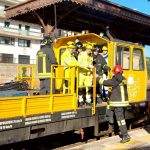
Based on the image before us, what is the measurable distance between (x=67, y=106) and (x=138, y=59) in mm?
3589

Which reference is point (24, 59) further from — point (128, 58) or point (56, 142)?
point (56, 142)

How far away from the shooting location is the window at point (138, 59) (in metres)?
10.2

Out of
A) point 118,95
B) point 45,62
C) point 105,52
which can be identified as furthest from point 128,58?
point 45,62

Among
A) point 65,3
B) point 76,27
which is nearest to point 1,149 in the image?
point 65,3

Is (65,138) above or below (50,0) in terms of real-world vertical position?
below

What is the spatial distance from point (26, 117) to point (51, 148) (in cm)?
198

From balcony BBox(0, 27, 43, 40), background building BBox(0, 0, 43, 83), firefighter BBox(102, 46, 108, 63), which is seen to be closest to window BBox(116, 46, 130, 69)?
firefighter BBox(102, 46, 108, 63)

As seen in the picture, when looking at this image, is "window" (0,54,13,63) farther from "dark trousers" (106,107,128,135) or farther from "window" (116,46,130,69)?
"dark trousers" (106,107,128,135)

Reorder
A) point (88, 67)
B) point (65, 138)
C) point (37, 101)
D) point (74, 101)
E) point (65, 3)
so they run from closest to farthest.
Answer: point (37, 101) < point (74, 101) < point (88, 67) < point (65, 138) < point (65, 3)

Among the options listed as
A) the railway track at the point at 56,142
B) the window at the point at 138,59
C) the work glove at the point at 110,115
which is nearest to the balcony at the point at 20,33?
the window at the point at 138,59

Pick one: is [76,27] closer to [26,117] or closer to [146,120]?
[146,120]

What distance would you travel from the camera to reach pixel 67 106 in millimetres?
7773

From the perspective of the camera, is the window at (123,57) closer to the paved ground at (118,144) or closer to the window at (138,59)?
the window at (138,59)

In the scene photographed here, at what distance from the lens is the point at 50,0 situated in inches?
501
